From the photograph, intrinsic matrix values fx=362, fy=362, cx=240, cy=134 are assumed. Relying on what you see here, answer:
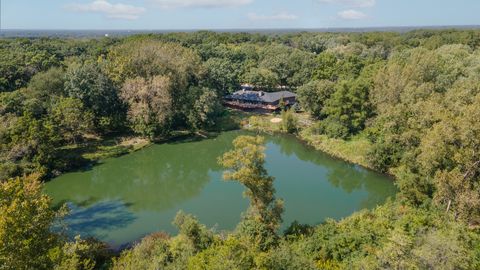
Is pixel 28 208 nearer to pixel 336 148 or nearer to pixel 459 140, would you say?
pixel 459 140

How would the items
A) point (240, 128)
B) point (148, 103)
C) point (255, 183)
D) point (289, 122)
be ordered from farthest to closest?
1. point (240, 128)
2. point (289, 122)
3. point (148, 103)
4. point (255, 183)

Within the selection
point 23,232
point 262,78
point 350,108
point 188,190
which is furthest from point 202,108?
point 23,232

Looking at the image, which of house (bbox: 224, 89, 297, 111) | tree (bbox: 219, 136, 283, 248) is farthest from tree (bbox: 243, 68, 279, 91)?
tree (bbox: 219, 136, 283, 248)

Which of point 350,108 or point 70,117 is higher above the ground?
point 350,108

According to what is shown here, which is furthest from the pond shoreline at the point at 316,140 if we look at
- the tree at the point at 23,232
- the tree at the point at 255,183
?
the tree at the point at 23,232

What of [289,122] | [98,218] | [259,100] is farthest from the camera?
[259,100]

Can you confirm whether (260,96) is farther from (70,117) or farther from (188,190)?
(70,117)

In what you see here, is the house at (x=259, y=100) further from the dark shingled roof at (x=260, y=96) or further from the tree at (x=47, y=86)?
the tree at (x=47, y=86)

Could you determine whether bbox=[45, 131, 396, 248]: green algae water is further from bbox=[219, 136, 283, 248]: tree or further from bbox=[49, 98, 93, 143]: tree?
bbox=[49, 98, 93, 143]: tree

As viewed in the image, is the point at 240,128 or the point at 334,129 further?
the point at 240,128
